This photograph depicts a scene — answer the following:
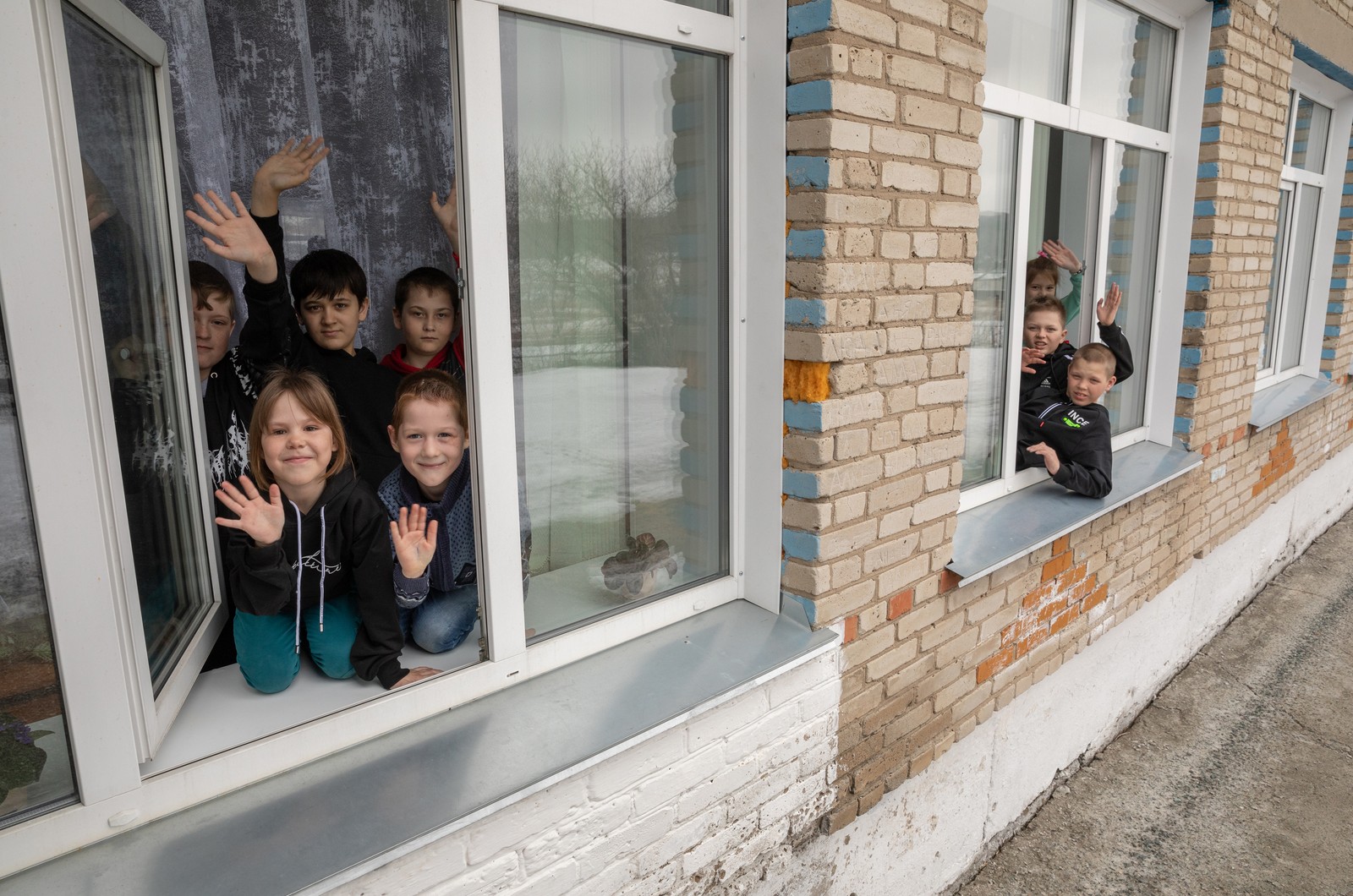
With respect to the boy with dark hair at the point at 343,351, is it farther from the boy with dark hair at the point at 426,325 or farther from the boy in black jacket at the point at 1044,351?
the boy in black jacket at the point at 1044,351

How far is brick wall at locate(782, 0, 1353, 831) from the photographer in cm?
212

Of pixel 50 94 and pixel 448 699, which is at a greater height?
pixel 50 94

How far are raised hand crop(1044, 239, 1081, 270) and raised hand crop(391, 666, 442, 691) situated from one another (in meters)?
3.01

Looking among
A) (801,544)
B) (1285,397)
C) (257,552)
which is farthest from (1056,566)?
(1285,397)

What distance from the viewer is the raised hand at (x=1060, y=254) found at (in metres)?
3.62

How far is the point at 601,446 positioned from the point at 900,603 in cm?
104

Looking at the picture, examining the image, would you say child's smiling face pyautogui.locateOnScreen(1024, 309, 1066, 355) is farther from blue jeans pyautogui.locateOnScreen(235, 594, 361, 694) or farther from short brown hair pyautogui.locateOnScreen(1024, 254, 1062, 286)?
blue jeans pyautogui.locateOnScreen(235, 594, 361, 694)

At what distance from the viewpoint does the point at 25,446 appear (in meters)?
1.25

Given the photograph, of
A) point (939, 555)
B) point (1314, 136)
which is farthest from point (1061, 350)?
point (1314, 136)

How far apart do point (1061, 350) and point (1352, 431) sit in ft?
17.9

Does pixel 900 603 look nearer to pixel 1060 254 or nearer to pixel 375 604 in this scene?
pixel 375 604

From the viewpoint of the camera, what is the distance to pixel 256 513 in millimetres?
1678

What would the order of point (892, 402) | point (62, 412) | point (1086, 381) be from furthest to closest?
point (1086, 381) → point (892, 402) → point (62, 412)

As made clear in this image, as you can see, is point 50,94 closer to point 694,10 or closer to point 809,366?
point 694,10
